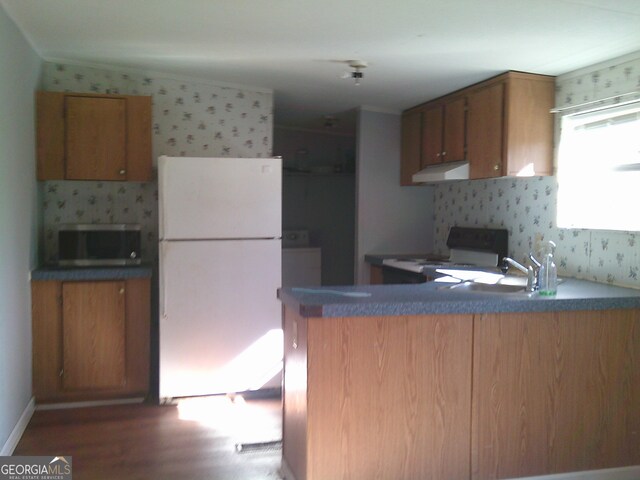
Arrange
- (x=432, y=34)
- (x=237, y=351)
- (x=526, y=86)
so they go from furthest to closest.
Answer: (x=237, y=351)
(x=526, y=86)
(x=432, y=34)

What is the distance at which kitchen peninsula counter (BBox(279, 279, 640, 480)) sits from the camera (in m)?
2.13

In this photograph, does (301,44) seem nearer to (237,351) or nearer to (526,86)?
(526,86)

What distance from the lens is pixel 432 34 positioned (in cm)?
269

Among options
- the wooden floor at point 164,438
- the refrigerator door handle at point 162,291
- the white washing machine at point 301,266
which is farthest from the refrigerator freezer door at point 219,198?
the white washing machine at point 301,266

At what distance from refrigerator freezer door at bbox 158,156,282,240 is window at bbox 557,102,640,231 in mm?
1810

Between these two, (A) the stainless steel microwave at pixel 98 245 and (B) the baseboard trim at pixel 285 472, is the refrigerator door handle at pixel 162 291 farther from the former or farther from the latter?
(B) the baseboard trim at pixel 285 472

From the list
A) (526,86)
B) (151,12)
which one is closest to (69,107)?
(151,12)

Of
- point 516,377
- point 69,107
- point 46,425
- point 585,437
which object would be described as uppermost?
point 69,107

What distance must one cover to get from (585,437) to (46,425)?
2.89 meters

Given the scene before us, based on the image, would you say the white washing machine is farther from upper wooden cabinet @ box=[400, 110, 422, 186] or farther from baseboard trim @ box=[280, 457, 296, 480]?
baseboard trim @ box=[280, 457, 296, 480]

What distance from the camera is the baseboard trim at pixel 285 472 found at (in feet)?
7.90

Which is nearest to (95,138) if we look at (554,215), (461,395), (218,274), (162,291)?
(162,291)

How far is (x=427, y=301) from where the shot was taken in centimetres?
223

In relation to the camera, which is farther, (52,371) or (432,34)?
(52,371)
